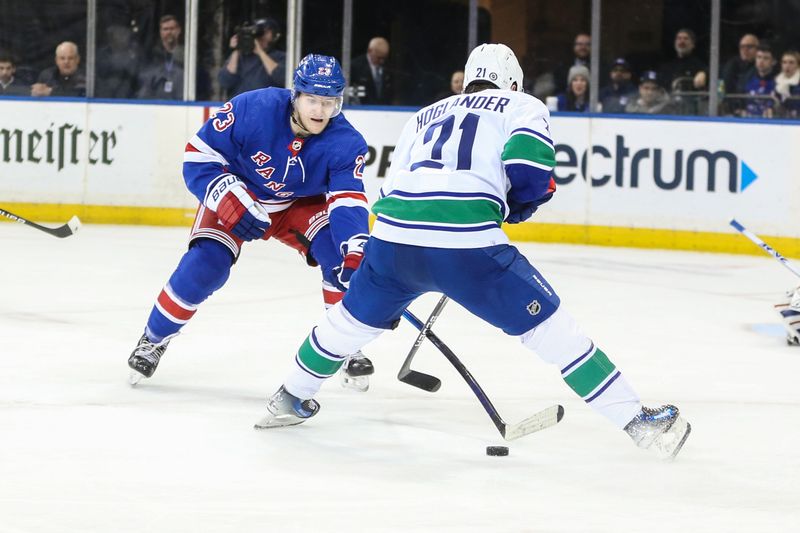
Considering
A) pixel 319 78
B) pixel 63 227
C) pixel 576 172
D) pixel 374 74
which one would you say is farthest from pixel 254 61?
pixel 319 78

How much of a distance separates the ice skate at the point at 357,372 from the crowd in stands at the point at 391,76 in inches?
175

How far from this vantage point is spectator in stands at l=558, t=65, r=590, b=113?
8112 mm

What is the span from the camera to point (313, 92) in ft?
11.8

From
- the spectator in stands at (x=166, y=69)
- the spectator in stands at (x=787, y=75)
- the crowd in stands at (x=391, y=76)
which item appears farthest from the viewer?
the spectator in stands at (x=166, y=69)

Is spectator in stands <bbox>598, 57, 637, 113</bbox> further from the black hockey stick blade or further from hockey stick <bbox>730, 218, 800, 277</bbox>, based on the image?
the black hockey stick blade

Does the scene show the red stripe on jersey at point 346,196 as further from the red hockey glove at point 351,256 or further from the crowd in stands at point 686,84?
the crowd in stands at point 686,84

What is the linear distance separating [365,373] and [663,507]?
1297 millimetres

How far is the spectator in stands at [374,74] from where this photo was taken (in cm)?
861

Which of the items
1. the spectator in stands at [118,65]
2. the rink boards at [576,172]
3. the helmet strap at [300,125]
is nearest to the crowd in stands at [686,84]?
the rink boards at [576,172]

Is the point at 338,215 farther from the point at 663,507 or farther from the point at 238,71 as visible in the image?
the point at 238,71

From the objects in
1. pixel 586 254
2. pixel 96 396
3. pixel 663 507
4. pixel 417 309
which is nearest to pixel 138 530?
pixel 663 507

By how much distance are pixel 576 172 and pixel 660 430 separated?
493cm

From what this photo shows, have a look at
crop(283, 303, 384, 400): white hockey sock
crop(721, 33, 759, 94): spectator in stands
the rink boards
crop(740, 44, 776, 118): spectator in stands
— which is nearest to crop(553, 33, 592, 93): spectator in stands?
the rink boards

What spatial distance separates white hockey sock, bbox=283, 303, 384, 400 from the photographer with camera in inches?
223
